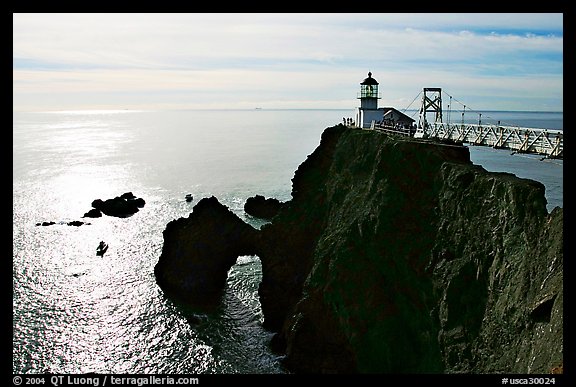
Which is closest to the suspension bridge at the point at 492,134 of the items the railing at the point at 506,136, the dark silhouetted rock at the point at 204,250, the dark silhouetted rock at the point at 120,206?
the railing at the point at 506,136

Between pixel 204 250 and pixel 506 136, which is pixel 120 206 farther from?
pixel 506 136

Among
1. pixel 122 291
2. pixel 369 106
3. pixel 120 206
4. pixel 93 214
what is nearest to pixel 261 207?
pixel 120 206

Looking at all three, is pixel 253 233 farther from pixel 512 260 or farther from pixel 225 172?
pixel 225 172

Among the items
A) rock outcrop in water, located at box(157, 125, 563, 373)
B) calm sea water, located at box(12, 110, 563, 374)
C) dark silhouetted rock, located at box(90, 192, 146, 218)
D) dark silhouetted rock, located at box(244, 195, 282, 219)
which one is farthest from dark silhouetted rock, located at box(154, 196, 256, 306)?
dark silhouetted rock, located at box(90, 192, 146, 218)

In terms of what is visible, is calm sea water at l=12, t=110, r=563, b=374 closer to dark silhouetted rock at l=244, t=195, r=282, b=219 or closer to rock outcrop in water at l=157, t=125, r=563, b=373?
dark silhouetted rock at l=244, t=195, r=282, b=219
